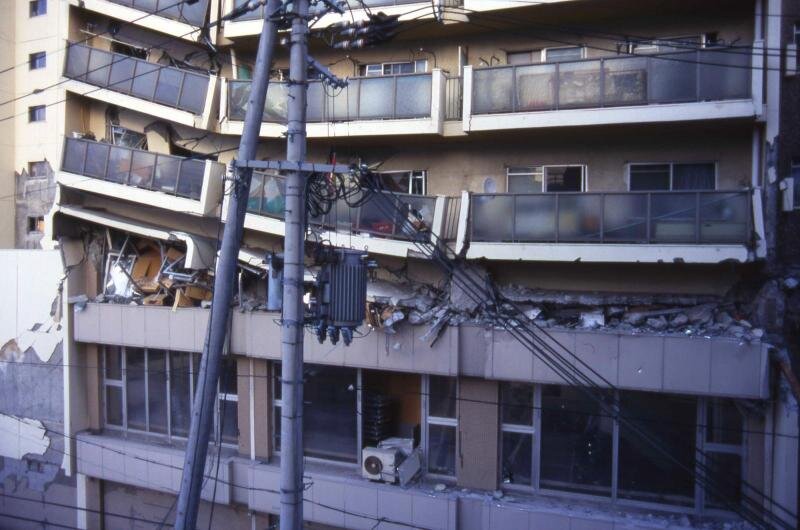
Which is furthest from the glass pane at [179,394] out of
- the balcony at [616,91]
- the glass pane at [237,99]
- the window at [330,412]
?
the balcony at [616,91]

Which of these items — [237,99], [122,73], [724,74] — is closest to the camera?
[724,74]

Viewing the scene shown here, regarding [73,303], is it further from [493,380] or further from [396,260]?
[493,380]

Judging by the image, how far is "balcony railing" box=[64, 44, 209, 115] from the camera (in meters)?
15.3

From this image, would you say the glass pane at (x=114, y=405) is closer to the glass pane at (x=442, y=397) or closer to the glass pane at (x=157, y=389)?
the glass pane at (x=157, y=389)

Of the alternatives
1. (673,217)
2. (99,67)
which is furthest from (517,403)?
(99,67)

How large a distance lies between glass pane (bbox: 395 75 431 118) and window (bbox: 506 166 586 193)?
2.27m

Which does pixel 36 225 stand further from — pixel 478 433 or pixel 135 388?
pixel 478 433

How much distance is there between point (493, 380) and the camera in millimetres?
12758

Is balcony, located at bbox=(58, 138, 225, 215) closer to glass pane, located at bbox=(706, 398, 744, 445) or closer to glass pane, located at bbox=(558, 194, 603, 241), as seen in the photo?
glass pane, located at bbox=(558, 194, 603, 241)

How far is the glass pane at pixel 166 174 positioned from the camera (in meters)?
15.2

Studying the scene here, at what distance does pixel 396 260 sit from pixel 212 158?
5.76 m

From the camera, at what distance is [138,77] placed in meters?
15.9

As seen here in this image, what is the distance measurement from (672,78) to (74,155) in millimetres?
13849

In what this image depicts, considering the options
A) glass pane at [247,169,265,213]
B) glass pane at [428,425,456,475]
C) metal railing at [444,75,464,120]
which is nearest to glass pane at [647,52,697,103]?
metal railing at [444,75,464,120]
